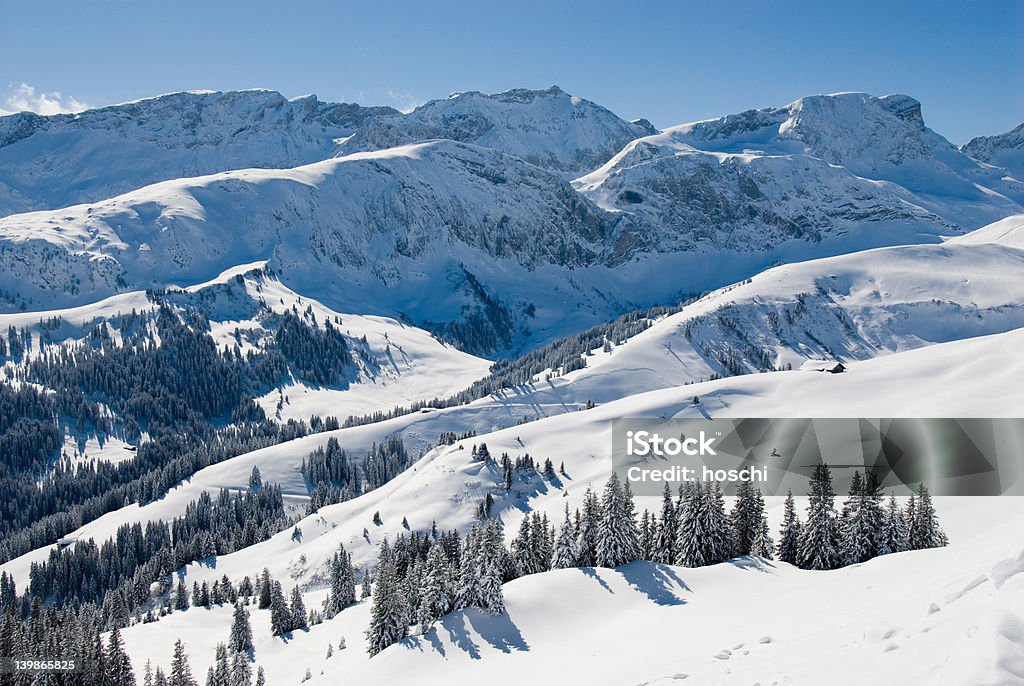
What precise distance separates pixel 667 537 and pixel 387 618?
96.8 feet

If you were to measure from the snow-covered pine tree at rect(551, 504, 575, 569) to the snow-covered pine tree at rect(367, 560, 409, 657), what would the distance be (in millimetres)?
15407

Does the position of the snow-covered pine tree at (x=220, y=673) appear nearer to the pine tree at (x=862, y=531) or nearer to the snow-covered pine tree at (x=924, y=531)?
the pine tree at (x=862, y=531)

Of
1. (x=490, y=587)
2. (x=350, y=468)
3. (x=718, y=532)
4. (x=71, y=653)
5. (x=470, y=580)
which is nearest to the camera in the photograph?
(x=490, y=587)

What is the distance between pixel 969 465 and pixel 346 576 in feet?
280

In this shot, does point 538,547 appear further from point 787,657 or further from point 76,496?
point 76,496

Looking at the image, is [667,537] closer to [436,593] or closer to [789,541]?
[789,541]

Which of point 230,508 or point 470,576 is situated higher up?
point 470,576

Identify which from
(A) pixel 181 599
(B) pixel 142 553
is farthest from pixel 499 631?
(B) pixel 142 553

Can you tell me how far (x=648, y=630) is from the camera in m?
46.1

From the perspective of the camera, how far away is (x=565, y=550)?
66375 millimetres

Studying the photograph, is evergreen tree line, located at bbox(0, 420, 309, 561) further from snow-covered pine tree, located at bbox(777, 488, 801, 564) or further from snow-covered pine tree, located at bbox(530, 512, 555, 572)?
snow-covered pine tree, located at bbox(777, 488, 801, 564)

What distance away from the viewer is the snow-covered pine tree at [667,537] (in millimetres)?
69562

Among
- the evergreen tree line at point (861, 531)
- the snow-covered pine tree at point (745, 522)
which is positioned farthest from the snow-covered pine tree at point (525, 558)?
the evergreen tree line at point (861, 531)

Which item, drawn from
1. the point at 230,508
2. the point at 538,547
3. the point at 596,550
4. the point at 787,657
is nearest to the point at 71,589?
the point at 230,508
